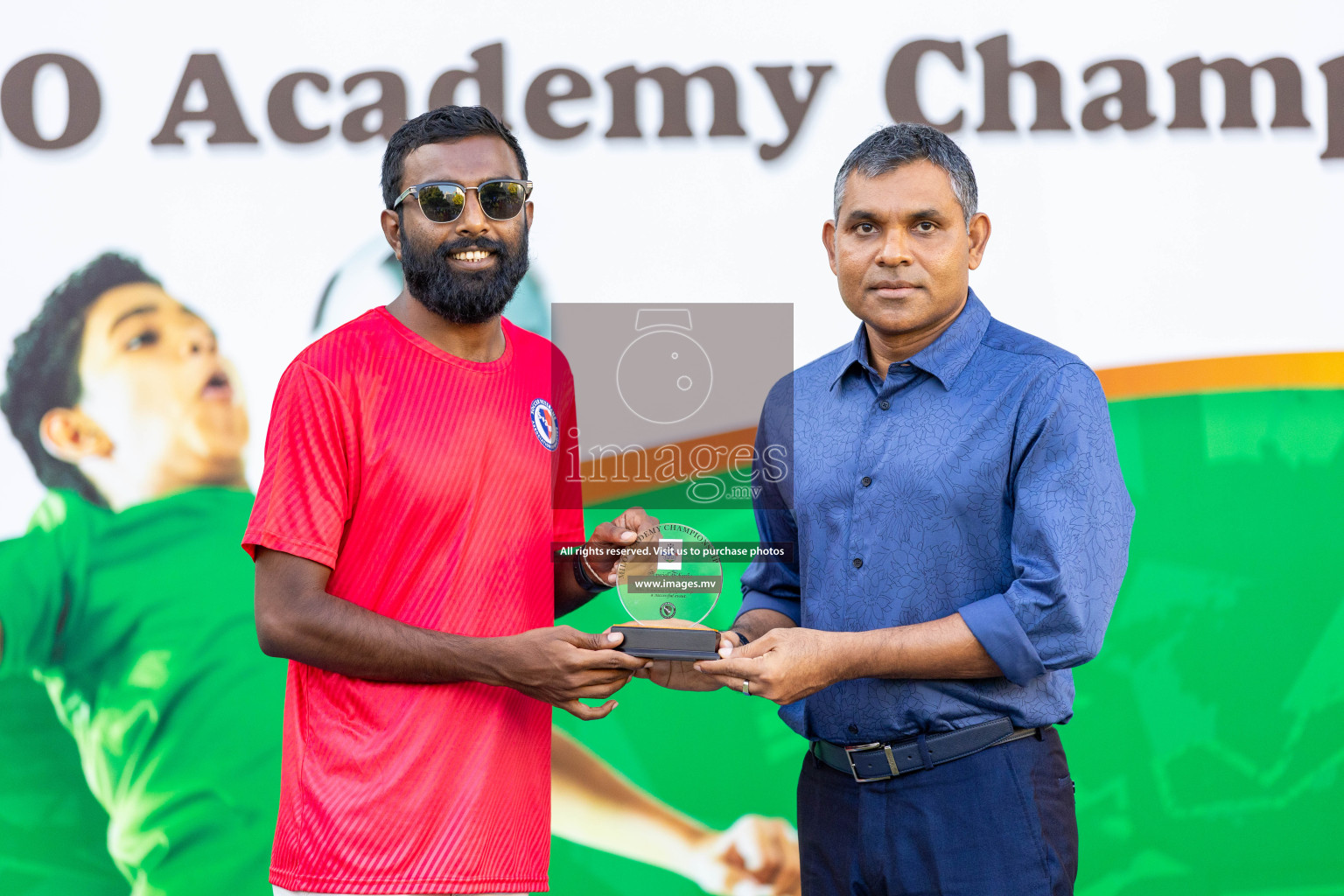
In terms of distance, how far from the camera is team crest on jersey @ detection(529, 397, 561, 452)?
2471 mm

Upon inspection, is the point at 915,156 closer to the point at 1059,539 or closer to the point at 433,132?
the point at 1059,539

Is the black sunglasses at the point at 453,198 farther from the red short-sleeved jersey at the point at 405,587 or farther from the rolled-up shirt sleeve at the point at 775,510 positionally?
the rolled-up shirt sleeve at the point at 775,510

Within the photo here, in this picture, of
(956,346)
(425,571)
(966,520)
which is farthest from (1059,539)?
(425,571)

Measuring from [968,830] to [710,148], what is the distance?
98.1 inches

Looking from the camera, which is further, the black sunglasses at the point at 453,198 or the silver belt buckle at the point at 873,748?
the black sunglasses at the point at 453,198

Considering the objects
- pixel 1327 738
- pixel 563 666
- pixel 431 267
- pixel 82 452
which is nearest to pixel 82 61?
pixel 82 452

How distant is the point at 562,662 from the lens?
2205 millimetres

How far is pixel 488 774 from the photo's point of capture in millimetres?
2301

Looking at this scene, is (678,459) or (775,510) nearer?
(678,459)

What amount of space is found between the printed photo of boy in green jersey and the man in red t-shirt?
1641mm

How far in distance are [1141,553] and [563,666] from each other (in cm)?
245

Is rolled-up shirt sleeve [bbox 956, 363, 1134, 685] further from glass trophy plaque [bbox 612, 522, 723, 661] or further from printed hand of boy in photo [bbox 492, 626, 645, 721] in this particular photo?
printed hand of boy in photo [bbox 492, 626, 645, 721]

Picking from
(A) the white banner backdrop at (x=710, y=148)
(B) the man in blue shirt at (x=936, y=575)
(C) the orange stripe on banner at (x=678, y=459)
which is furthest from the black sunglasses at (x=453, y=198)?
(A) the white banner backdrop at (x=710, y=148)

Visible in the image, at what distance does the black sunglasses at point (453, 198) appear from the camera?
7.77 ft
